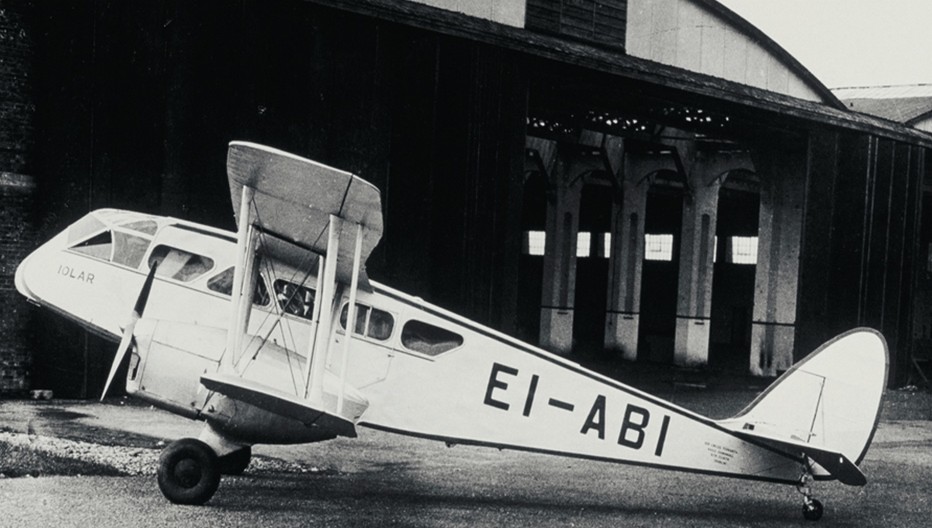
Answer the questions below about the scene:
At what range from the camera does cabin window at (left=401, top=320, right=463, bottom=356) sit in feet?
33.6

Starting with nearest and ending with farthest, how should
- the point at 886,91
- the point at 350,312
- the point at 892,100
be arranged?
the point at 350,312, the point at 892,100, the point at 886,91

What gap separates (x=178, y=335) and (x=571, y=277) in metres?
26.3

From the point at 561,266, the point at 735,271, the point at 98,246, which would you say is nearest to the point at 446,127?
the point at 98,246

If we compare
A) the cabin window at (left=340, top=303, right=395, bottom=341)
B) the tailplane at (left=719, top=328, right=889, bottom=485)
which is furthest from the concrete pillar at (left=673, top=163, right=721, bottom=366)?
the cabin window at (left=340, top=303, right=395, bottom=341)

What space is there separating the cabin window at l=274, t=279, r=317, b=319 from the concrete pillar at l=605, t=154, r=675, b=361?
80.2 ft

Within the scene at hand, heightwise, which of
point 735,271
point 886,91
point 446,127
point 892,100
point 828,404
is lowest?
point 828,404

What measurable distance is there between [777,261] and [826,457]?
1951cm

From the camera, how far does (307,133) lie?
55.2 ft

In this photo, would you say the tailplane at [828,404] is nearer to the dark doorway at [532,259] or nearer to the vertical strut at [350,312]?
the vertical strut at [350,312]

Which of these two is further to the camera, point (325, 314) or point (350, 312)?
point (350, 312)

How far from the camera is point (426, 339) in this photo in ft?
33.7

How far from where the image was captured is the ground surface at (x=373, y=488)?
9484 millimetres

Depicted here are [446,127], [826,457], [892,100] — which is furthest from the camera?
[892,100]

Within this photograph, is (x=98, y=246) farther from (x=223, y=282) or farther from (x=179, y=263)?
(x=223, y=282)
